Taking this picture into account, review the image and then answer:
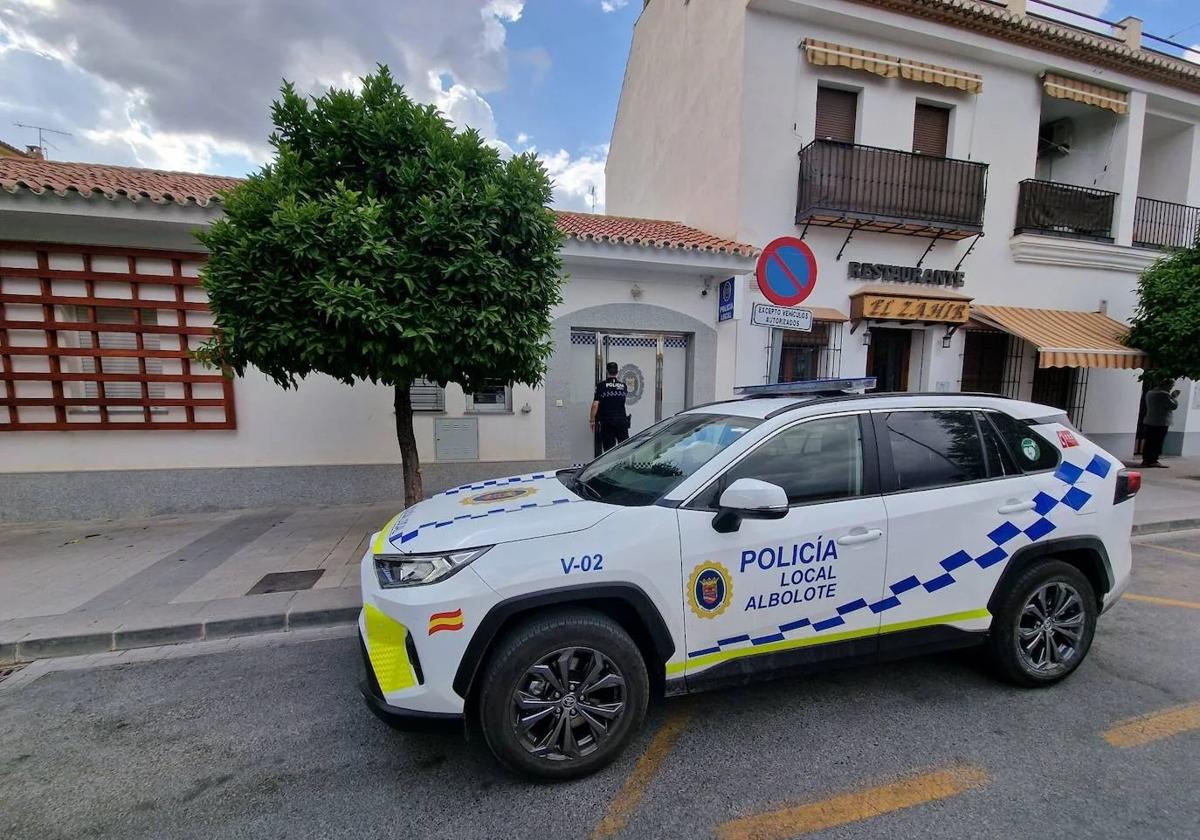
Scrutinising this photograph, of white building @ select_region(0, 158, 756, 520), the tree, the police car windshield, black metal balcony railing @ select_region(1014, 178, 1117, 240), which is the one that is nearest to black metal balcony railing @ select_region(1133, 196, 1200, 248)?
black metal balcony railing @ select_region(1014, 178, 1117, 240)

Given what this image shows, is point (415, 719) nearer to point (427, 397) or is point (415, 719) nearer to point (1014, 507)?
point (1014, 507)

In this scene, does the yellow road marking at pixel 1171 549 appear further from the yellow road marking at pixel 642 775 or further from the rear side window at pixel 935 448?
the yellow road marking at pixel 642 775

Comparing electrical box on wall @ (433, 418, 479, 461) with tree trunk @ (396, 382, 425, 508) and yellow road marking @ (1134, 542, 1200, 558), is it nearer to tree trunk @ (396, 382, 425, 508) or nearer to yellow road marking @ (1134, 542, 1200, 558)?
tree trunk @ (396, 382, 425, 508)

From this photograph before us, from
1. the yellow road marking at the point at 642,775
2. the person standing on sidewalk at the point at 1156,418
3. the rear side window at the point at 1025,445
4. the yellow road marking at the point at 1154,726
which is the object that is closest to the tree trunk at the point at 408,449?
the yellow road marking at the point at 642,775

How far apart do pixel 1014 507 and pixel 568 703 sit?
8.89 ft

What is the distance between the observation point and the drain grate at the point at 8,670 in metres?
3.20

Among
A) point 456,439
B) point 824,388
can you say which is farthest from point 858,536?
point 456,439

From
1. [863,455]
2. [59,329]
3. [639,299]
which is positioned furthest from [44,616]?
[639,299]

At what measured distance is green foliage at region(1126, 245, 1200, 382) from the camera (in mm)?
8312

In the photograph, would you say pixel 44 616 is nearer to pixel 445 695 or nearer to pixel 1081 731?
pixel 445 695

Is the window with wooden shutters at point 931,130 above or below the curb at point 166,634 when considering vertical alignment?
above

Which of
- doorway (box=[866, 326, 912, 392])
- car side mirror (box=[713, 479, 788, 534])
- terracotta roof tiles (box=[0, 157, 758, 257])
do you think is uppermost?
terracotta roof tiles (box=[0, 157, 758, 257])

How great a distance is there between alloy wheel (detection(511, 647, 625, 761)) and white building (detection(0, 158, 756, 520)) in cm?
432

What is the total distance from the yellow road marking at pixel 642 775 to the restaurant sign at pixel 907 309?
7740mm
